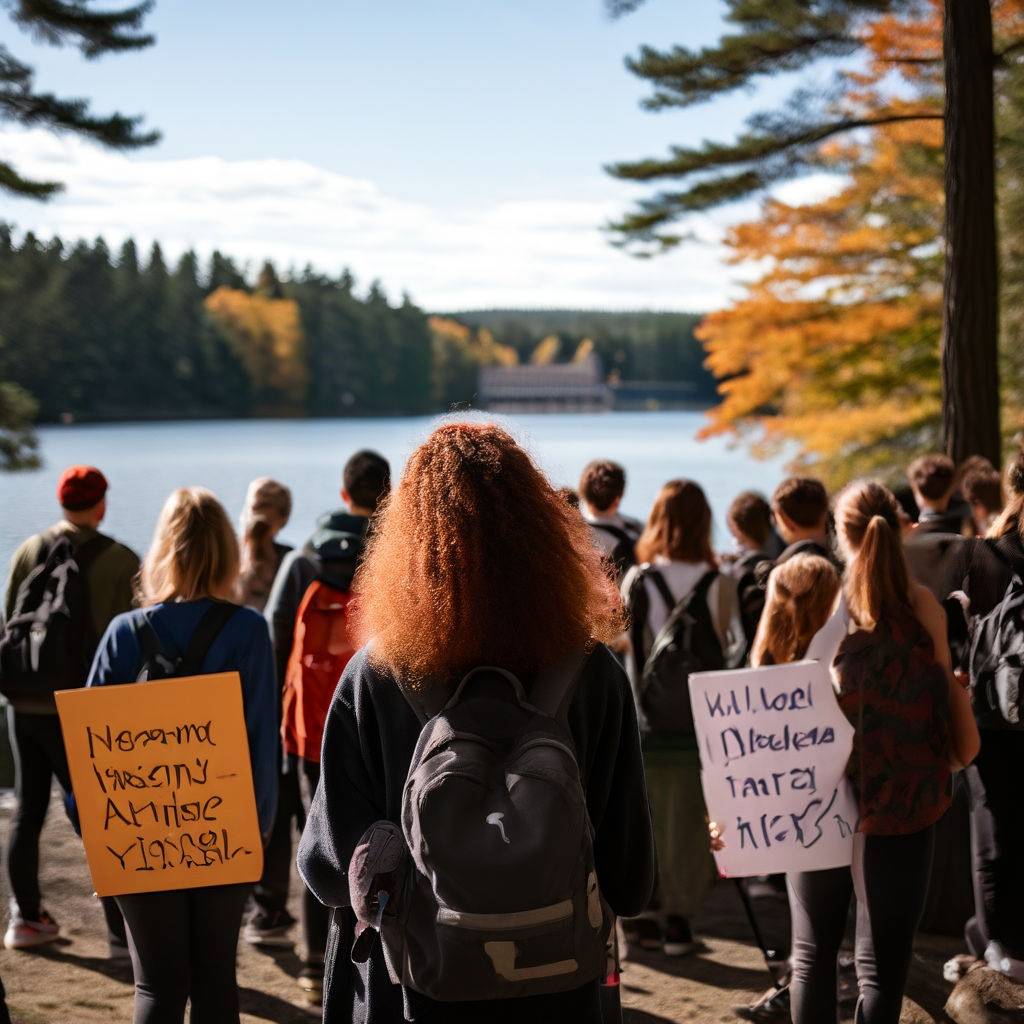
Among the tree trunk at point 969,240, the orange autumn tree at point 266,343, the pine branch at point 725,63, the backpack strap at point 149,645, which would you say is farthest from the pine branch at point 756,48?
the orange autumn tree at point 266,343

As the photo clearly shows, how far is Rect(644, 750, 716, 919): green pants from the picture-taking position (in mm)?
5188

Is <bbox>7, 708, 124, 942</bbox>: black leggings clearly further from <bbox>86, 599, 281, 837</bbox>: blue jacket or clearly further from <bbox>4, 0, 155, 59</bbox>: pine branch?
<bbox>4, 0, 155, 59</bbox>: pine branch

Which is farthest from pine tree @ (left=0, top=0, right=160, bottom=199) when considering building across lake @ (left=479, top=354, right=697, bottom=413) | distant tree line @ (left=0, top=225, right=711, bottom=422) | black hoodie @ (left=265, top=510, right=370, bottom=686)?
building across lake @ (left=479, top=354, right=697, bottom=413)

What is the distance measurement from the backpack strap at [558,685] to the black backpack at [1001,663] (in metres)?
2.61

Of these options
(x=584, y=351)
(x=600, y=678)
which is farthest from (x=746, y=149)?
(x=584, y=351)

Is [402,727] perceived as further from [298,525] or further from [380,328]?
[380,328]

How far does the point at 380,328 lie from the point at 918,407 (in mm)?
71711

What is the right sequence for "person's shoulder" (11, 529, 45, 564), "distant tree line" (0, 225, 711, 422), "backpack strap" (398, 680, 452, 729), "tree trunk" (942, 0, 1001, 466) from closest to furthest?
"backpack strap" (398, 680, 452, 729) → "person's shoulder" (11, 529, 45, 564) → "tree trunk" (942, 0, 1001, 466) → "distant tree line" (0, 225, 711, 422)

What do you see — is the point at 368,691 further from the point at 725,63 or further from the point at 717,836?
the point at 725,63

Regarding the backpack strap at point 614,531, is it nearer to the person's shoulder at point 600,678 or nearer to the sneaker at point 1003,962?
the sneaker at point 1003,962

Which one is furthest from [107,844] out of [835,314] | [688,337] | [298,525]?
[688,337]

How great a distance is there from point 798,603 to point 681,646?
3.58 ft

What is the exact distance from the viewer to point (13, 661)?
4.82 m

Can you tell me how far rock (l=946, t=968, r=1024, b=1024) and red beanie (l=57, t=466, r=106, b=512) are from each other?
338cm
